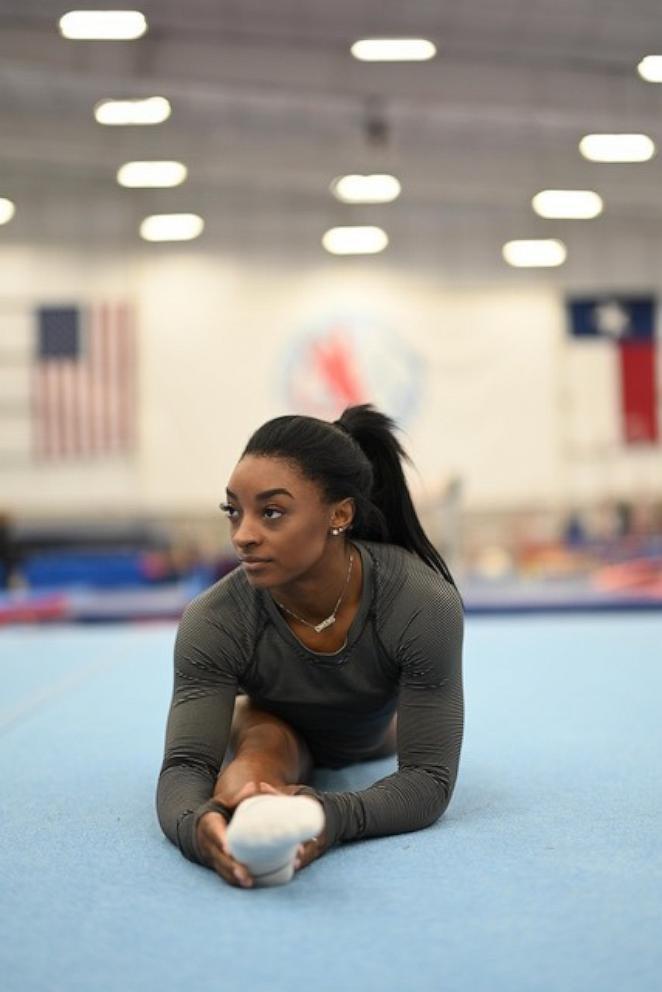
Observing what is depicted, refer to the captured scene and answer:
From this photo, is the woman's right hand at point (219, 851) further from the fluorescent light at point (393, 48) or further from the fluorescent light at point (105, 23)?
the fluorescent light at point (393, 48)

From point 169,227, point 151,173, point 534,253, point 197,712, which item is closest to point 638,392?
point 534,253

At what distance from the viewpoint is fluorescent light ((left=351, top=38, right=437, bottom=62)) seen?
21.5ft

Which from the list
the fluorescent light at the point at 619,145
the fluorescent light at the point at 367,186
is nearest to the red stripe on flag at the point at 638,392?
the fluorescent light at the point at 367,186

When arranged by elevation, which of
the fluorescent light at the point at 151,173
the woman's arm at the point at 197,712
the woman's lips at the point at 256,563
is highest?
the fluorescent light at the point at 151,173

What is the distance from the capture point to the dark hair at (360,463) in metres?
1.83

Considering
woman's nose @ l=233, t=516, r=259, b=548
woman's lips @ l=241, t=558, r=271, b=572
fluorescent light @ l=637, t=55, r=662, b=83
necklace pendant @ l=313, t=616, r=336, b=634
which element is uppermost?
fluorescent light @ l=637, t=55, r=662, b=83

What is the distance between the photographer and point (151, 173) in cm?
937

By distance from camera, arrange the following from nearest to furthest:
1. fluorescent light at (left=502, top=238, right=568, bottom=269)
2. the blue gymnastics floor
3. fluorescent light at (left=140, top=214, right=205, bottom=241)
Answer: the blue gymnastics floor
fluorescent light at (left=140, top=214, right=205, bottom=241)
fluorescent light at (left=502, top=238, right=568, bottom=269)

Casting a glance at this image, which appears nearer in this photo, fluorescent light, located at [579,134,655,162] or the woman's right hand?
the woman's right hand

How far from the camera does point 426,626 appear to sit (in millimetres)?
1896

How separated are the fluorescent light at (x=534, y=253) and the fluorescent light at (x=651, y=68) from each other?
11.4 ft

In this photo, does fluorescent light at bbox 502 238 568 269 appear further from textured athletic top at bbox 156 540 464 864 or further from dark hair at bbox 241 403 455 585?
textured athletic top at bbox 156 540 464 864

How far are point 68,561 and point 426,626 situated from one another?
7583 millimetres

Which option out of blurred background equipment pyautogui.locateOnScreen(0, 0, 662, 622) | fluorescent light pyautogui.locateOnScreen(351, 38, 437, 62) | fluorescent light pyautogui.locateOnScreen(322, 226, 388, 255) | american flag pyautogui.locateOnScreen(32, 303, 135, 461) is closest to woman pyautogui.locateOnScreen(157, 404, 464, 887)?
fluorescent light pyautogui.locateOnScreen(351, 38, 437, 62)
